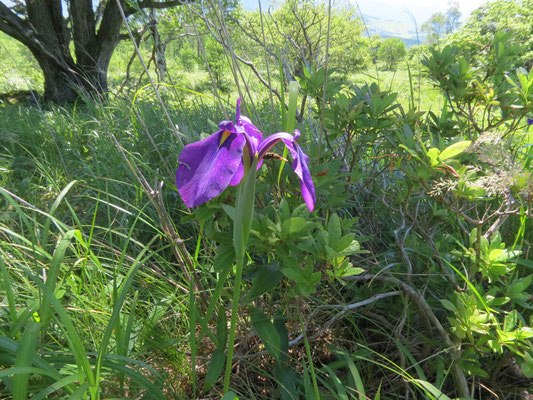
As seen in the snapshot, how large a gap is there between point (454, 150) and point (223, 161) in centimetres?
57

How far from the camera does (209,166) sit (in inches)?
23.9

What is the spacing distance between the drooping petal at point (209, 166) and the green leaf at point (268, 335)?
0.42 meters

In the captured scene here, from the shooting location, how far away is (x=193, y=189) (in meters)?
0.60

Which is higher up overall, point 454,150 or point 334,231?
point 454,150

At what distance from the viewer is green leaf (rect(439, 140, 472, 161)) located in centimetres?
81

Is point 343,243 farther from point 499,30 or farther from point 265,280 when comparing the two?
point 499,30

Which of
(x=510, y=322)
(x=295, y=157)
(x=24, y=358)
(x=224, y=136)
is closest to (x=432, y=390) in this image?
(x=510, y=322)

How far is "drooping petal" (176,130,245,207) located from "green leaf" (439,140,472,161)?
0.51m

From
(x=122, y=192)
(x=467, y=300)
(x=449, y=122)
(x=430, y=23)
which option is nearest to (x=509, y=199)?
(x=467, y=300)

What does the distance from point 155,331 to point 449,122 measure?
116cm

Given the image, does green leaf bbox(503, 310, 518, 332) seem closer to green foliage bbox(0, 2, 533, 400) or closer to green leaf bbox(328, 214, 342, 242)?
green foliage bbox(0, 2, 533, 400)

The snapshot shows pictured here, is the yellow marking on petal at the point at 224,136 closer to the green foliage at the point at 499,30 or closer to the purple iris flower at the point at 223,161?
the purple iris flower at the point at 223,161

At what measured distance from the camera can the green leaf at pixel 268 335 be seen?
82 cm

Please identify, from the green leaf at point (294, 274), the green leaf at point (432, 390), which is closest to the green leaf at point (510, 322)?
the green leaf at point (432, 390)
